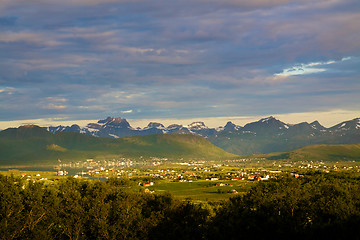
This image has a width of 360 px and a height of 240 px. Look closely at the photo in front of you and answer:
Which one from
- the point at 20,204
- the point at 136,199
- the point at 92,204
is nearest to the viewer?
the point at 20,204

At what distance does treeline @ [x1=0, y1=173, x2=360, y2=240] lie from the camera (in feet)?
148

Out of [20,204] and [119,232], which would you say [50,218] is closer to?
[20,204]

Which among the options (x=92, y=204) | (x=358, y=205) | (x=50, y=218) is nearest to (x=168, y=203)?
(x=92, y=204)

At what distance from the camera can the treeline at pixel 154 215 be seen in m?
45.2

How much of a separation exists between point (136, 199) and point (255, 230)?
31.8m

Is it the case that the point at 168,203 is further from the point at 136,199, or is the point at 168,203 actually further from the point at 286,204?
the point at 286,204

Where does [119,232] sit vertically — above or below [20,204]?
below

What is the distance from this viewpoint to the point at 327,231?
1576 inches

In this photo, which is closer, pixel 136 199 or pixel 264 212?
pixel 264 212

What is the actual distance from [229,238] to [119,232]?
21.8 metres

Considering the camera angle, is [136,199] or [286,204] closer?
[286,204]

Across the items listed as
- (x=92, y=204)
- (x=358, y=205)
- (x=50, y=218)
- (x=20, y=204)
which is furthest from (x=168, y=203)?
(x=358, y=205)

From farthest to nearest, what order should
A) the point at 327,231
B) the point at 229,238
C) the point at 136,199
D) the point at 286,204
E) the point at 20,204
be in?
the point at 136,199 < the point at 20,204 < the point at 286,204 < the point at 229,238 < the point at 327,231

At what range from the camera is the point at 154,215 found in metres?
61.4
